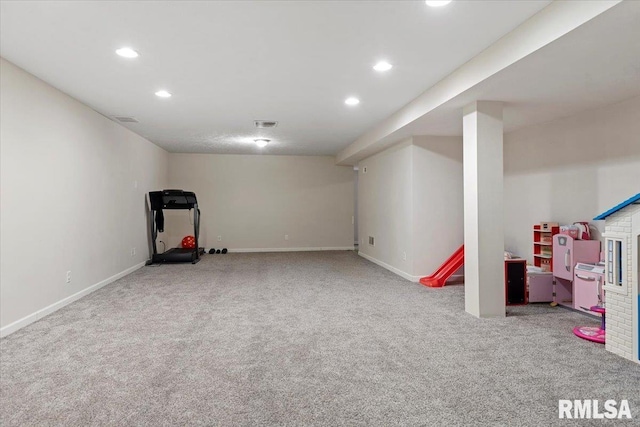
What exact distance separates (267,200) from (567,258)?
22.2ft

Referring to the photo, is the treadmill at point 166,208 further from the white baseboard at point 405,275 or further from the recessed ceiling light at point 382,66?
the recessed ceiling light at point 382,66

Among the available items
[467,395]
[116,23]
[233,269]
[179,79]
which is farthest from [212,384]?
[233,269]

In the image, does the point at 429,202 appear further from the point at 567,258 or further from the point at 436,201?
the point at 567,258

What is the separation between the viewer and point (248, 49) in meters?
3.04

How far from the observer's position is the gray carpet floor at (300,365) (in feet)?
6.42

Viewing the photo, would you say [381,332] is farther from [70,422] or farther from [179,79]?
[179,79]

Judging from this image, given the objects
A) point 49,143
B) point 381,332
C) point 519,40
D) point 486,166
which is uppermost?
point 519,40

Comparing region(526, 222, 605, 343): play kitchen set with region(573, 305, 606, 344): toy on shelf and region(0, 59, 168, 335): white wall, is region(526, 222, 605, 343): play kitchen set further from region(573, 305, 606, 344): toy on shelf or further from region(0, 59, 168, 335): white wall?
region(0, 59, 168, 335): white wall

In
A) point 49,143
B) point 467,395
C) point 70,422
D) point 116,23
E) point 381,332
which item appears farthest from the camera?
point 49,143

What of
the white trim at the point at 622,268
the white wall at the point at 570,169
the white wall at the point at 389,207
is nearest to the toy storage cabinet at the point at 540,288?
the white wall at the point at 570,169

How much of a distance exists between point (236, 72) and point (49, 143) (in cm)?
225

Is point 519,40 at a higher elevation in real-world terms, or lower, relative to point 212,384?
higher

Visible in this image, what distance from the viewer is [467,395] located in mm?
2111

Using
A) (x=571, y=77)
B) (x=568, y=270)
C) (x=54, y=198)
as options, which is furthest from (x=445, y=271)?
(x=54, y=198)
